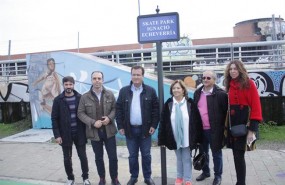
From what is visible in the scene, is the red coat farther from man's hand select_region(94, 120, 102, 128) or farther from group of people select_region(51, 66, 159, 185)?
man's hand select_region(94, 120, 102, 128)

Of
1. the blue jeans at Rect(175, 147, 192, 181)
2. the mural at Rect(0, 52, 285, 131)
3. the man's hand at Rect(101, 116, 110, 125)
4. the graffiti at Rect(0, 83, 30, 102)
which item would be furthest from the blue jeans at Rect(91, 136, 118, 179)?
the graffiti at Rect(0, 83, 30, 102)

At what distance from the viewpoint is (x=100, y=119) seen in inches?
190

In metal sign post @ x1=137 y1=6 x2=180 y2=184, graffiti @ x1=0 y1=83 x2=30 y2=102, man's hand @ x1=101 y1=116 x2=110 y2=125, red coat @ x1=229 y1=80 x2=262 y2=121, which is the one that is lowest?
man's hand @ x1=101 y1=116 x2=110 y2=125

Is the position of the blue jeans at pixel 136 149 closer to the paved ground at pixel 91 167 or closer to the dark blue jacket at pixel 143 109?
the dark blue jacket at pixel 143 109

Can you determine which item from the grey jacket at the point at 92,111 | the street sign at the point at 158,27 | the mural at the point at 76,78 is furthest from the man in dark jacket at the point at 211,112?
the mural at the point at 76,78

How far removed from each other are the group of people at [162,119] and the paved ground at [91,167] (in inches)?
18.8

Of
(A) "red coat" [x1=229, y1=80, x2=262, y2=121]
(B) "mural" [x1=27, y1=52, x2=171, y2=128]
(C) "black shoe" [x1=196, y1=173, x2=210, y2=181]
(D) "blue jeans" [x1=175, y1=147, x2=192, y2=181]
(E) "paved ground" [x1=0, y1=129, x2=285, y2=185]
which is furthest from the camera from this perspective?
(B) "mural" [x1=27, y1=52, x2=171, y2=128]

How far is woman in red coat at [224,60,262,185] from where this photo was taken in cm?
411

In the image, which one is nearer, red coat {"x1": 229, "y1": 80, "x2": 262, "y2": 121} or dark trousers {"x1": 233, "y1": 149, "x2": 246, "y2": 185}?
red coat {"x1": 229, "y1": 80, "x2": 262, "y2": 121}

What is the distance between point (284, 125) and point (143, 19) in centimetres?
617

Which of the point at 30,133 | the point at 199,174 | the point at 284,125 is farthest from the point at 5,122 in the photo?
the point at 284,125

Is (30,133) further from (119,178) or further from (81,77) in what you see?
(119,178)

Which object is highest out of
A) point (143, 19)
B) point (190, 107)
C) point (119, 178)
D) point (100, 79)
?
point (143, 19)

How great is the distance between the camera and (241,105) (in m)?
4.19
